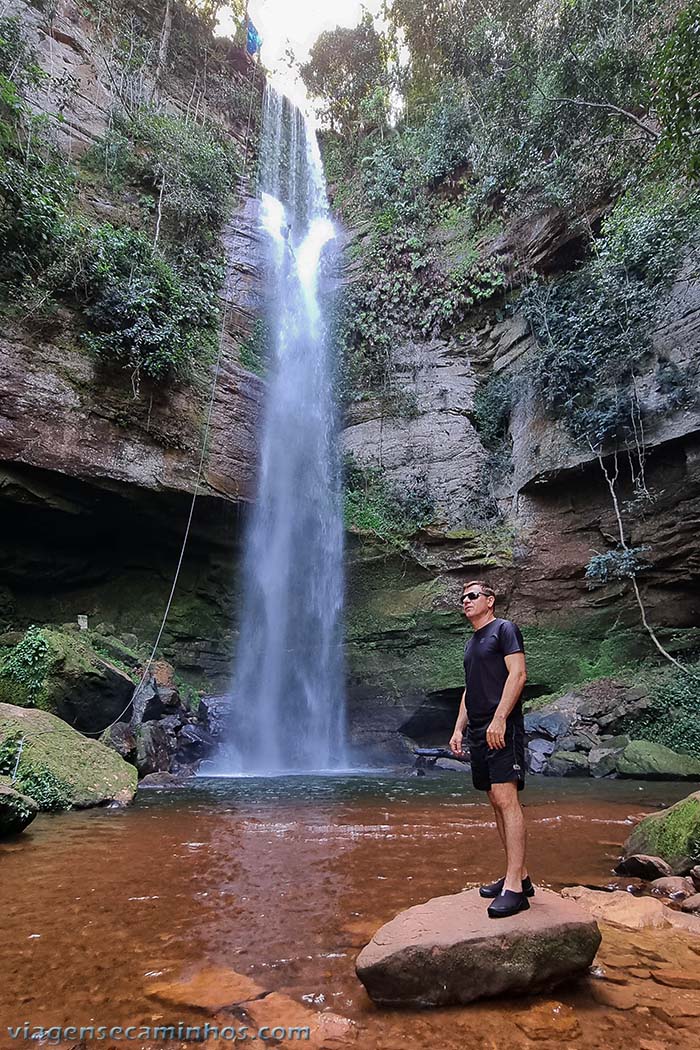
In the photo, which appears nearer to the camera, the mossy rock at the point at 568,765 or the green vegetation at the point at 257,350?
the mossy rock at the point at 568,765

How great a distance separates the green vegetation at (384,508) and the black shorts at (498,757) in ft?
35.9

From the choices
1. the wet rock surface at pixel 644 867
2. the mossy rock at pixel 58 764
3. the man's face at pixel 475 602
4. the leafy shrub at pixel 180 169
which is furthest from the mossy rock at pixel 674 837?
the leafy shrub at pixel 180 169

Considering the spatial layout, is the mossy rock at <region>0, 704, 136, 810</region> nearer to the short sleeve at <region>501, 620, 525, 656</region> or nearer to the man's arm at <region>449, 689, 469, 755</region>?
the man's arm at <region>449, 689, 469, 755</region>

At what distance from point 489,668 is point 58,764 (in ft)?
16.9

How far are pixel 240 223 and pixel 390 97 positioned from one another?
9.44 meters

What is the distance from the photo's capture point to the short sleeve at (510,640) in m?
2.52

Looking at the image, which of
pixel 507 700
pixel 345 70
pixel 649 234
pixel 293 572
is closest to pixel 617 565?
pixel 649 234

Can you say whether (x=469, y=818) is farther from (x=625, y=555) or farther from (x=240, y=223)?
(x=240, y=223)

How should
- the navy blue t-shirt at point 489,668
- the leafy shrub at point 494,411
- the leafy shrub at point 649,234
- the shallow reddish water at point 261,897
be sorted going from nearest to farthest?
the shallow reddish water at point 261,897 → the navy blue t-shirt at point 489,668 → the leafy shrub at point 649,234 → the leafy shrub at point 494,411

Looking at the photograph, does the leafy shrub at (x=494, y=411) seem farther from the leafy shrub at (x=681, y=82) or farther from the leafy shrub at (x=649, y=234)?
the leafy shrub at (x=681, y=82)

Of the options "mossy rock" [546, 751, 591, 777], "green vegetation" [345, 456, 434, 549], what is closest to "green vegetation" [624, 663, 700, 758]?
"mossy rock" [546, 751, 591, 777]

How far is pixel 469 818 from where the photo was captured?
17.0 feet

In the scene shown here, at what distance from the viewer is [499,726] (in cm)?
235

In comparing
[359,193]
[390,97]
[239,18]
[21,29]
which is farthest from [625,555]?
[239,18]
